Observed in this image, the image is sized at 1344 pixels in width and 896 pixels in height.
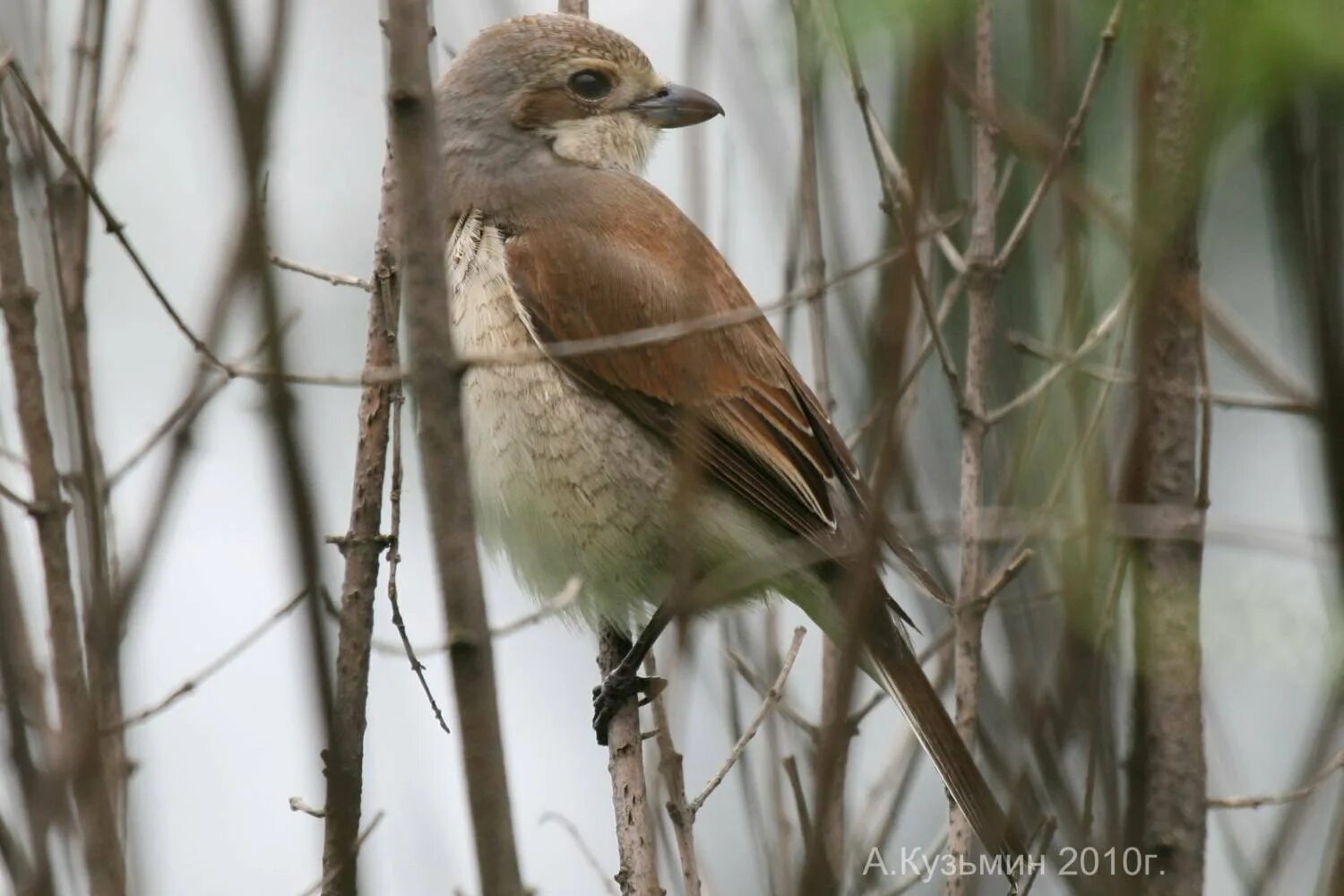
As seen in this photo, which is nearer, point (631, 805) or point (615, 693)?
point (631, 805)

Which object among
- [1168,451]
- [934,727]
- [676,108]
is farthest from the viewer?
[676,108]

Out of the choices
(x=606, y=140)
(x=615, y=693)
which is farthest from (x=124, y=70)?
(x=615, y=693)

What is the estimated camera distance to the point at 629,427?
12.9 ft

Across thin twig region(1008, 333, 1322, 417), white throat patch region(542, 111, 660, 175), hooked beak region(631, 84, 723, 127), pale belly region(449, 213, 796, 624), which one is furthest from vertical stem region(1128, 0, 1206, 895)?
Result: white throat patch region(542, 111, 660, 175)

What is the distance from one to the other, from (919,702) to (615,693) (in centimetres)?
75

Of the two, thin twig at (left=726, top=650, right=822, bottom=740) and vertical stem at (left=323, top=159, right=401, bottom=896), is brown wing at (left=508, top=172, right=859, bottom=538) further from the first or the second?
vertical stem at (left=323, top=159, right=401, bottom=896)

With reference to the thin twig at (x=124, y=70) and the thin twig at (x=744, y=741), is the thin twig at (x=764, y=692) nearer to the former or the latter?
the thin twig at (x=744, y=741)

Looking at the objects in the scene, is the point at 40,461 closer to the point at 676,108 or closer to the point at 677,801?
the point at 677,801

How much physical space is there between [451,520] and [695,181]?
1.49 meters

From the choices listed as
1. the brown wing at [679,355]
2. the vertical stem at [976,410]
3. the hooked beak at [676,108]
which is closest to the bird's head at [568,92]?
the hooked beak at [676,108]

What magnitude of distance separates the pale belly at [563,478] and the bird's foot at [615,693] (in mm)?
246

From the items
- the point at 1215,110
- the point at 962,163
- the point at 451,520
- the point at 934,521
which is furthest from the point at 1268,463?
the point at 451,520

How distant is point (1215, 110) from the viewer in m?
2.11

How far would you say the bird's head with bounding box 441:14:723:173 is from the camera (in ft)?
14.5
